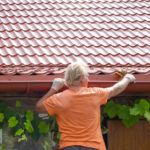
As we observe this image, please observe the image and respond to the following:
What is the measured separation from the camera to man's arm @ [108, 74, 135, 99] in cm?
372

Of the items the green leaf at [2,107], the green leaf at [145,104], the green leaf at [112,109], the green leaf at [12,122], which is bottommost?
the green leaf at [12,122]

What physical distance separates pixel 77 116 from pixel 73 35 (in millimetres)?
2335

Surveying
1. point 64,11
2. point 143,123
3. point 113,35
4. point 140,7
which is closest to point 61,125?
point 143,123

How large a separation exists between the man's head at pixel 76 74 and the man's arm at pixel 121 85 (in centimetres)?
36

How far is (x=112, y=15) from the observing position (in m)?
6.28

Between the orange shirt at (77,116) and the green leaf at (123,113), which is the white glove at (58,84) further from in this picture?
the green leaf at (123,113)

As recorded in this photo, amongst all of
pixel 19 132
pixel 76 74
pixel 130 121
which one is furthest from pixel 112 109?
pixel 76 74

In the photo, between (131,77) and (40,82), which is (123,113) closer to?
(131,77)

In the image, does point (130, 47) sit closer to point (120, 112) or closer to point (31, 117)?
point (120, 112)

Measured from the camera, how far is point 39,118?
4395 mm

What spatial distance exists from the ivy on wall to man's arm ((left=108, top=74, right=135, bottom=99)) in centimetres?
48

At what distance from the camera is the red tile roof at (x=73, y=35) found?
15.9ft

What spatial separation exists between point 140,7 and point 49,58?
237cm

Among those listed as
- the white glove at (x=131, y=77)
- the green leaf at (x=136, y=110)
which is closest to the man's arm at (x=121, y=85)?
the white glove at (x=131, y=77)
